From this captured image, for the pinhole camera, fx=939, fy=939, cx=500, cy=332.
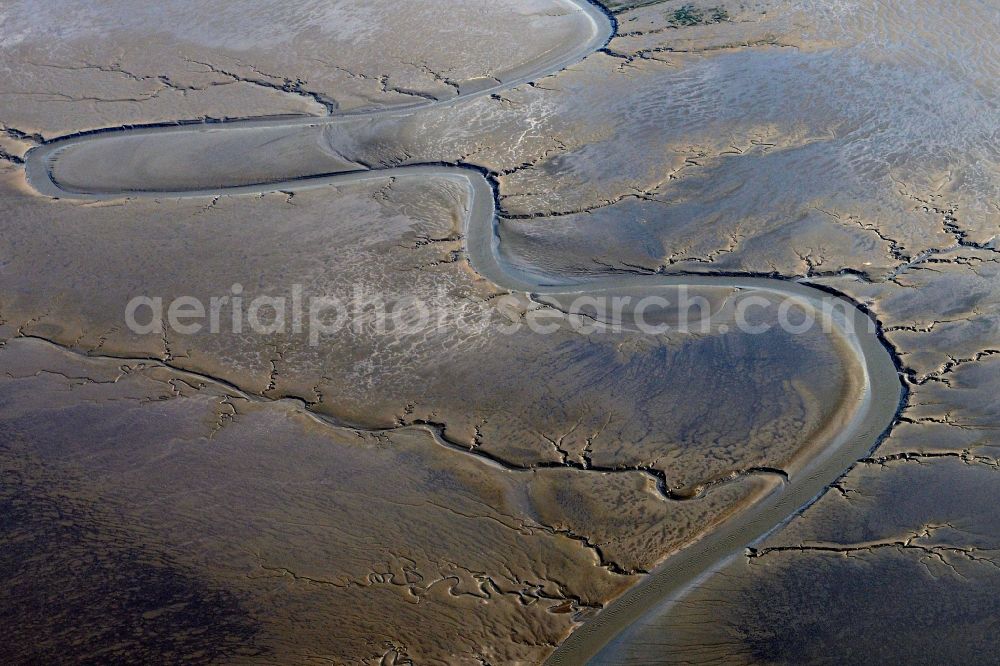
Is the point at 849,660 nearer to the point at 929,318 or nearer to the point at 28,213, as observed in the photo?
the point at 929,318

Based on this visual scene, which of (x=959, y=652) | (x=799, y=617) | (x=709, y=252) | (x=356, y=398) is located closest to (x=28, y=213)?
(x=356, y=398)

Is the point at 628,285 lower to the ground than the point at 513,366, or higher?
higher

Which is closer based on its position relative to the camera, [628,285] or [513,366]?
[513,366]
